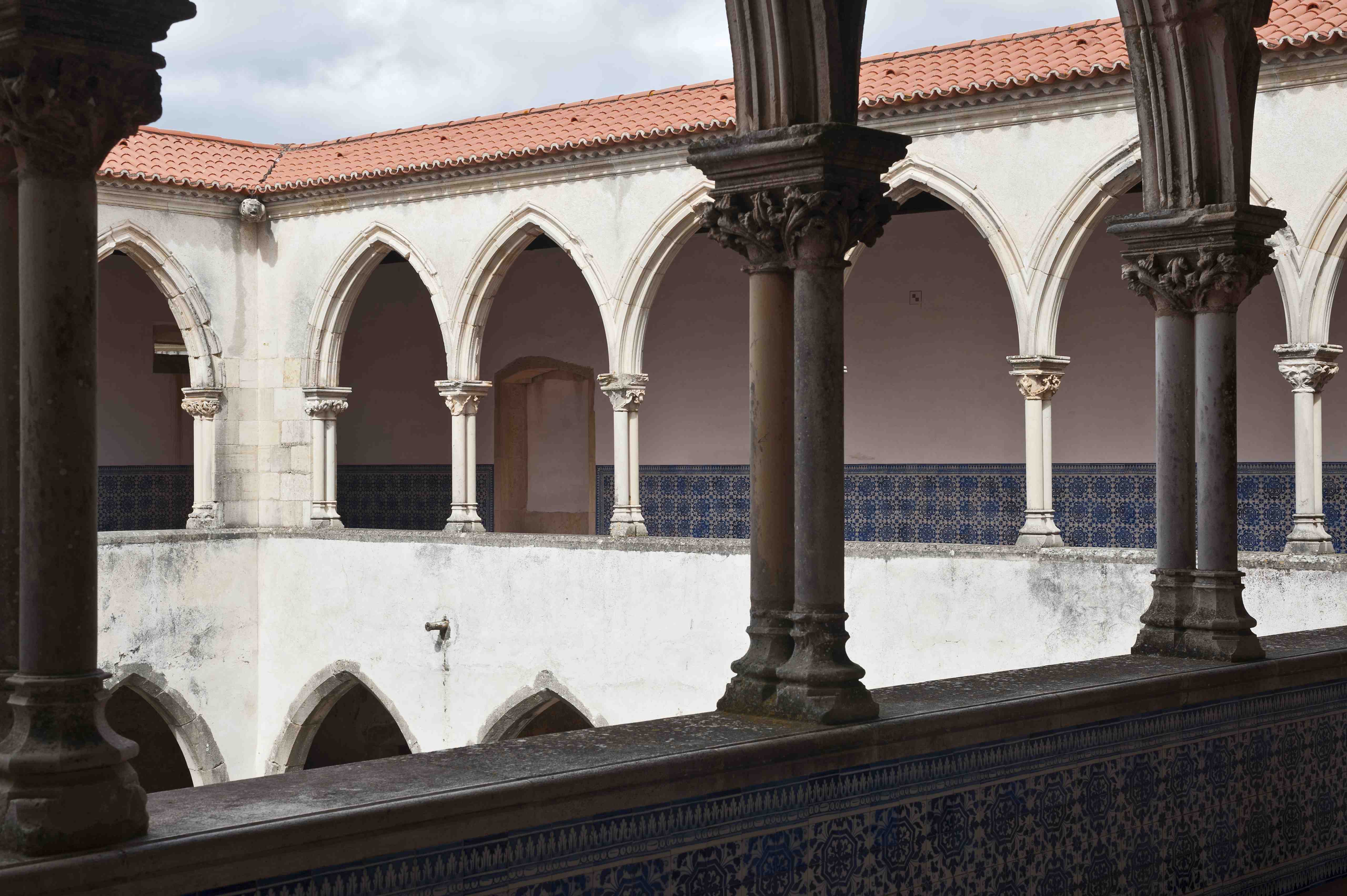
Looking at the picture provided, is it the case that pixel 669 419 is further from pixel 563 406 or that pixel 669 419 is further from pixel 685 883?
pixel 685 883

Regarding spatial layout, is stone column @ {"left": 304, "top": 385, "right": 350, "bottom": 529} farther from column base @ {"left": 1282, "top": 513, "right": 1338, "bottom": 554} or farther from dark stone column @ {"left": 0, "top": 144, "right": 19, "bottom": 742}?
dark stone column @ {"left": 0, "top": 144, "right": 19, "bottom": 742}

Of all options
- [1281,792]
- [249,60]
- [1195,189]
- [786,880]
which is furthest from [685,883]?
[249,60]

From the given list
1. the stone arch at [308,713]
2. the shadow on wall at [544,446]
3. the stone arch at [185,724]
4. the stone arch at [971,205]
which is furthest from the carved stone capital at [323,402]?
the stone arch at [971,205]

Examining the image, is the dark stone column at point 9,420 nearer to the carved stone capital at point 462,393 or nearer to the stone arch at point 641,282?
the stone arch at point 641,282

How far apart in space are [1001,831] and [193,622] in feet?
40.3

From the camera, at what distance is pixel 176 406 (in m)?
19.2

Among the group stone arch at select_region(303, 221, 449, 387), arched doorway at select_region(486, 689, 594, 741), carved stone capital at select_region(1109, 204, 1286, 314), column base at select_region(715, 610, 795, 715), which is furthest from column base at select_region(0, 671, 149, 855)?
stone arch at select_region(303, 221, 449, 387)

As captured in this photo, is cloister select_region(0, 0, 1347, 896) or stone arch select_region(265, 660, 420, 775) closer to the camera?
cloister select_region(0, 0, 1347, 896)

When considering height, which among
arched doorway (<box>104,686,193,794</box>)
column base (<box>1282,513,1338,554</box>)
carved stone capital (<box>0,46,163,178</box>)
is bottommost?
arched doorway (<box>104,686,193,794</box>)

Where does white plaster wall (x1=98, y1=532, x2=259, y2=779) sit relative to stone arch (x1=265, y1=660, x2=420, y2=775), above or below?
above

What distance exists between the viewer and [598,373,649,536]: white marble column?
45.1ft

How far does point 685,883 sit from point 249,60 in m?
32.1

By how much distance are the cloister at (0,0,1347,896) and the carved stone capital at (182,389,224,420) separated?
0.12 m

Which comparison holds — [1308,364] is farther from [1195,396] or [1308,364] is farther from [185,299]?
[185,299]
